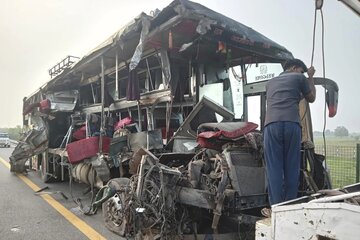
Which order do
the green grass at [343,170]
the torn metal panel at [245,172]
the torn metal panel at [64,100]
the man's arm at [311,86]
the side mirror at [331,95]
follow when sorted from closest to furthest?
the man's arm at [311,86] → the torn metal panel at [245,172] → the side mirror at [331,95] → the green grass at [343,170] → the torn metal panel at [64,100]

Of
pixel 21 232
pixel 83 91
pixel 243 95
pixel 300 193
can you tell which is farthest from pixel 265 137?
pixel 83 91

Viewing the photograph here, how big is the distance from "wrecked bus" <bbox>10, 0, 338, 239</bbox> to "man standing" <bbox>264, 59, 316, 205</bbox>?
486 millimetres

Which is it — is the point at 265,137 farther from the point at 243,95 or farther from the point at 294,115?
the point at 243,95

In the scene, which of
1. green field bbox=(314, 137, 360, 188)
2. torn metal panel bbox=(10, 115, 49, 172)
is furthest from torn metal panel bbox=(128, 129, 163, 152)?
torn metal panel bbox=(10, 115, 49, 172)

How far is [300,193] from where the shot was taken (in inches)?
155

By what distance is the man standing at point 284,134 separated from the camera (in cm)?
337

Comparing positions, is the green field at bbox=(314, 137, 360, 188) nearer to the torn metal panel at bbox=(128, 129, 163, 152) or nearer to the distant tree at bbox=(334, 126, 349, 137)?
the distant tree at bbox=(334, 126, 349, 137)

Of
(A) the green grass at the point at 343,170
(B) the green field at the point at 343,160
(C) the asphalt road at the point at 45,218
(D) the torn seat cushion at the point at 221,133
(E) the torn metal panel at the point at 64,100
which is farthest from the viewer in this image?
(E) the torn metal panel at the point at 64,100

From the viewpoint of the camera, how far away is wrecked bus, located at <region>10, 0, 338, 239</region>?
3789 mm

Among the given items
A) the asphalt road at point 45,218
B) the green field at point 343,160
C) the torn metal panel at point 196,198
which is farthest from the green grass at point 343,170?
the asphalt road at point 45,218

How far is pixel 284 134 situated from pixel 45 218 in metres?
4.51

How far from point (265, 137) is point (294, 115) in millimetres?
394

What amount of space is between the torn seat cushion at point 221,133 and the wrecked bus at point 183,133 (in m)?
0.01

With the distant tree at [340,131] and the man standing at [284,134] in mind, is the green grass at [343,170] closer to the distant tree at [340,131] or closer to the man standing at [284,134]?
the distant tree at [340,131]
